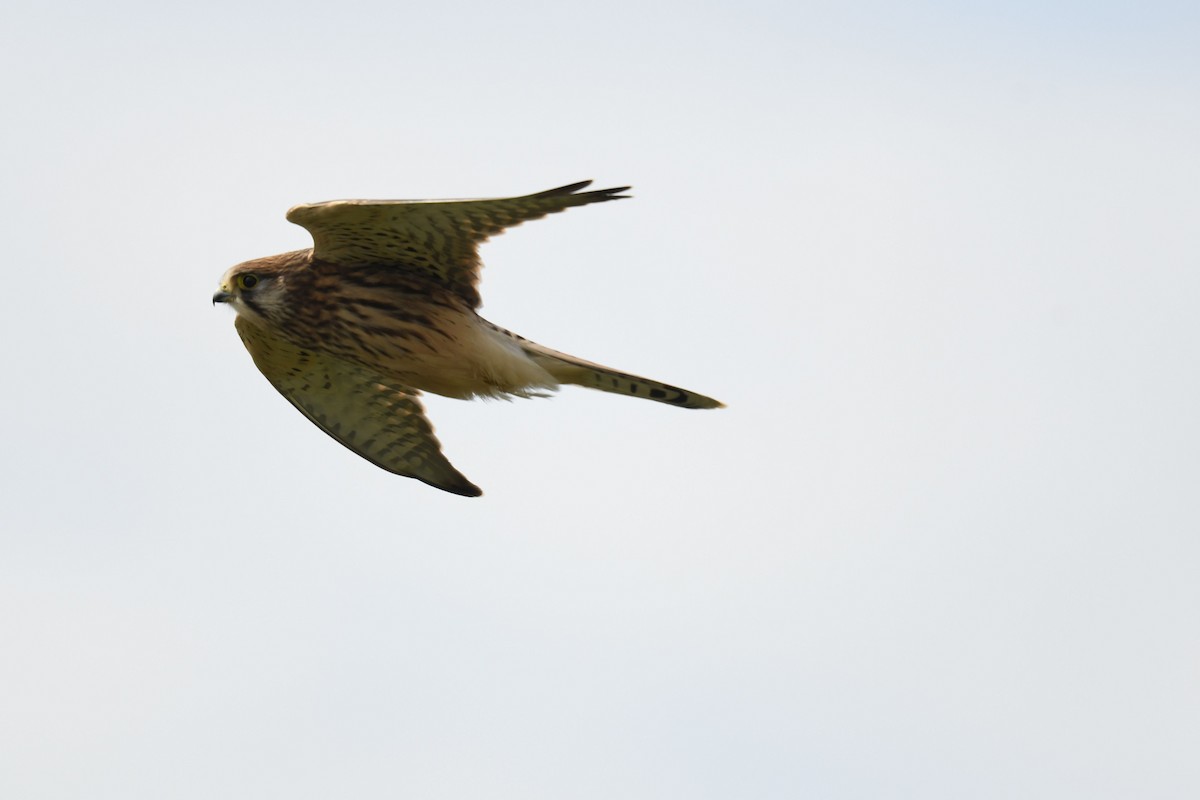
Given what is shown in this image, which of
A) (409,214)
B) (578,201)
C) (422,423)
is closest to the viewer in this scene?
(578,201)

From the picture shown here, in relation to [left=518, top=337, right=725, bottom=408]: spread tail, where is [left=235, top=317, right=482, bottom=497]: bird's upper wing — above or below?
below

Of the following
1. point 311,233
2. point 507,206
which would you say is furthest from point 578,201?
point 311,233

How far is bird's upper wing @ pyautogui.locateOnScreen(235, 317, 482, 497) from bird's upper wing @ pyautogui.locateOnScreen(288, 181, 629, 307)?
1492 mm

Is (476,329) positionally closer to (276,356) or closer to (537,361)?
(537,361)

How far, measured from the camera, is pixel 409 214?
41.6 ft

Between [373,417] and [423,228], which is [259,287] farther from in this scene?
[373,417]

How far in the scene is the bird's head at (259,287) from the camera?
44.1 feet

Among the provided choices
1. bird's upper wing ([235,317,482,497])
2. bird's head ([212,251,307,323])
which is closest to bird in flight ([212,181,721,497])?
bird's head ([212,251,307,323])

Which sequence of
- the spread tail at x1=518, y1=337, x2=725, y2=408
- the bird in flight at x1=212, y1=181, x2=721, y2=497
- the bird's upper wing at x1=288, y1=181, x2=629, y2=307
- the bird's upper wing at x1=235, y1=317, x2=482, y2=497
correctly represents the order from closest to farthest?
1. the bird's upper wing at x1=288, y1=181, x2=629, y2=307
2. the bird in flight at x1=212, y1=181, x2=721, y2=497
3. the spread tail at x1=518, y1=337, x2=725, y2=408
4. the bird's upper wing at x1=235, y1=317, x2=482, y2=497

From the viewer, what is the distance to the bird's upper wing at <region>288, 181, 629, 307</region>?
12281 mm

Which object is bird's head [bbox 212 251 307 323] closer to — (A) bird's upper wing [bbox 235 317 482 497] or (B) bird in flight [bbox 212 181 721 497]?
(B) bird in flight [bbox 212 181 721 497]

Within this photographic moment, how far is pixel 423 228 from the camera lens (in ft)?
42.3

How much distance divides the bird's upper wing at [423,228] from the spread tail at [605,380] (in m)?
0.64

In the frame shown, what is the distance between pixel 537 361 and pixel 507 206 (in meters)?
1.54
